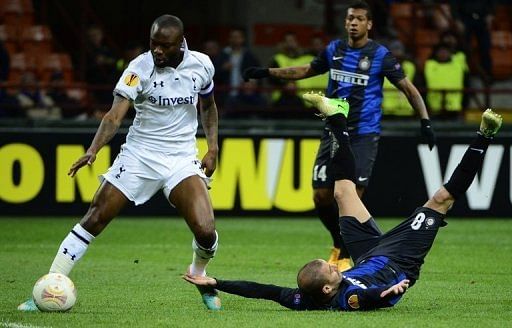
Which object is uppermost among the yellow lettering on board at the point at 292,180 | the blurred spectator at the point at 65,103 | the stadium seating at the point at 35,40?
the stadium seating at the point at 35,40

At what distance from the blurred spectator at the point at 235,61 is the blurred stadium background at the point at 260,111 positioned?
0.05 meters

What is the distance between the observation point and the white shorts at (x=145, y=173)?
9.31m

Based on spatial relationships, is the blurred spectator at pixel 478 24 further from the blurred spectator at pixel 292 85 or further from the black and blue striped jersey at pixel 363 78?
the black and blue striped jersey at pixel 363 78

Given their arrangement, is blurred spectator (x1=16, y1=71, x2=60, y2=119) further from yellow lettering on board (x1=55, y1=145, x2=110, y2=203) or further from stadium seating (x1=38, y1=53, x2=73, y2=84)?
stadium seating (x1=38, y1=53, x2=73, y2=84)

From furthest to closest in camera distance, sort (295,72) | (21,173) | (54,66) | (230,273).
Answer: (54,66), (21,173), (295,72), (230,273)

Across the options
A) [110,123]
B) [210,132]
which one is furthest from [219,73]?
[110,123]

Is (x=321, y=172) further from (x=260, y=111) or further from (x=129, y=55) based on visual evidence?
(x=129, y=55)

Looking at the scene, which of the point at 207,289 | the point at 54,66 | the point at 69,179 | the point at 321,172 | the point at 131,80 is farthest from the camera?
the point at 54,66

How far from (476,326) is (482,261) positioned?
15.9ft

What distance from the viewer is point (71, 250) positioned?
9.07m

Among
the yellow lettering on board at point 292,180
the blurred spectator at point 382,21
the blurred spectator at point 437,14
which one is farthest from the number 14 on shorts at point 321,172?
the blurred spectator at point 437,14

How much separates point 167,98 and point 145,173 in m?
0.59

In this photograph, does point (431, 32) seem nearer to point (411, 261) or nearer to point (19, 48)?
point (19, 48)

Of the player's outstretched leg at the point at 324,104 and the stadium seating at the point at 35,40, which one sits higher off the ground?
the player's outstretched leg at the point at 324,104
